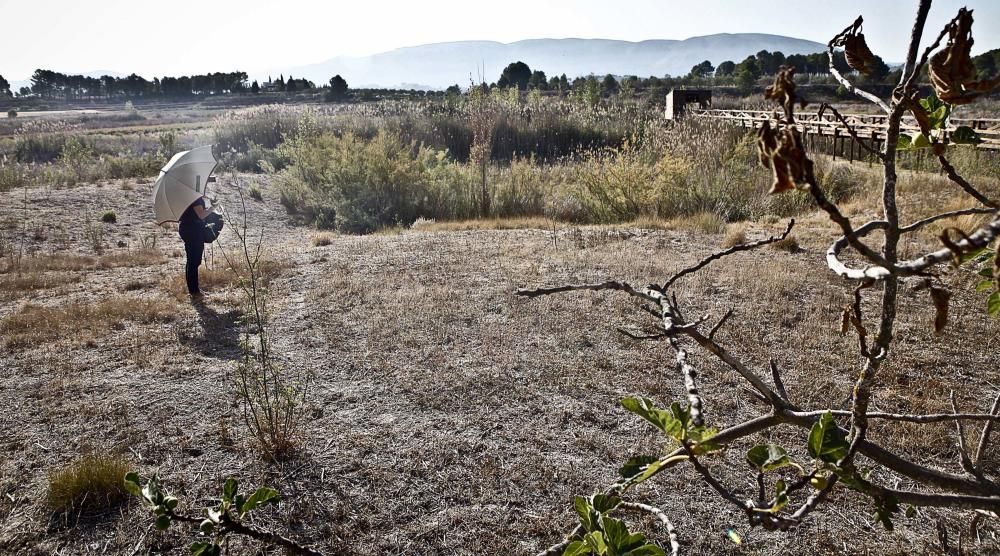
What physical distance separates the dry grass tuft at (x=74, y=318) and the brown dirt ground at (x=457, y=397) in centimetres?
10

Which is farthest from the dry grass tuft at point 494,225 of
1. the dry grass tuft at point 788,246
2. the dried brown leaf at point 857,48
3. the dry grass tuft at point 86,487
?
the dried brown leaf at point 857,48

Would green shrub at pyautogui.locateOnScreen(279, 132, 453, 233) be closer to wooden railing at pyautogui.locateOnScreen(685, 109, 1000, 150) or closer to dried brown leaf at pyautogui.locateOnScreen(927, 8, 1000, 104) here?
wooden railing at pyautogui.locateOnScreen(685, 109, 1000, 150)

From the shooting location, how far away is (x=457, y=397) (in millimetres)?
3764

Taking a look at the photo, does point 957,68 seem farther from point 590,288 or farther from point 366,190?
point 366,190

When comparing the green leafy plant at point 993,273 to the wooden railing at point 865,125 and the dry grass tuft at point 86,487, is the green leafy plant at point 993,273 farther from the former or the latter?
the dry grass tuft at point 86,487

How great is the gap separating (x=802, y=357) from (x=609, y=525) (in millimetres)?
3872

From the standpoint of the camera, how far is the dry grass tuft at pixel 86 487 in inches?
109

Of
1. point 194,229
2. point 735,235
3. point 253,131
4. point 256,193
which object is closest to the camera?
point 194,229

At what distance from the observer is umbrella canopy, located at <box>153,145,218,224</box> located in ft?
17.9

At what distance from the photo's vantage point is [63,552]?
8.32 feet

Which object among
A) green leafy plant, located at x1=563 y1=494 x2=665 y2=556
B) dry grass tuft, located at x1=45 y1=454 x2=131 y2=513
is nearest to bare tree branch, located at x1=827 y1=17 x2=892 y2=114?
green leafy plant, located at x1=563 y1=494 x2=665 y2=556

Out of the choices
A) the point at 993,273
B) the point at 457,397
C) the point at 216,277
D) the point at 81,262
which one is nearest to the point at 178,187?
the point at 216,277

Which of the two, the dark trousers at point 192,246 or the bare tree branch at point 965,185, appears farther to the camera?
the dark trousers at point 192,246

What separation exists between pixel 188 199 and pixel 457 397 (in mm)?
3385
